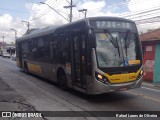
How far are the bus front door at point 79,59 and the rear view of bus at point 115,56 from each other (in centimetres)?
67

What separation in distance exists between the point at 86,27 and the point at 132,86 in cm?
283

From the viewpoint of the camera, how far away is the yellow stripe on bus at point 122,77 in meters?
10.4

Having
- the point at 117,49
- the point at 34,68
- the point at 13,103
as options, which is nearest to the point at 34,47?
the point at 34,68

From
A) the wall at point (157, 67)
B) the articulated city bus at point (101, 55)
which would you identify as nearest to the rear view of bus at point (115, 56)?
the articulated city bus at point (101, 55)

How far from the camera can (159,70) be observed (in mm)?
19547

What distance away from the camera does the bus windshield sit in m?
10.4

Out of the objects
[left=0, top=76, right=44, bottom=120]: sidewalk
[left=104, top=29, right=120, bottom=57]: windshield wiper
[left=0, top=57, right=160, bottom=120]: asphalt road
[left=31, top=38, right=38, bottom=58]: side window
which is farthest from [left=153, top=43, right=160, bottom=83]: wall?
[left=0, top=76, right=44, bottom=120]: sidewalk

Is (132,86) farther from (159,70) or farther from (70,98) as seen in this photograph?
(159,70)

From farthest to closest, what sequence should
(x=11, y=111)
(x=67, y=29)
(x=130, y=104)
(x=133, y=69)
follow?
(x=67, y=29), (x=133, y=69), (x=130, y=104), (x=11, y=111)

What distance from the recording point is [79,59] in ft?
37.3

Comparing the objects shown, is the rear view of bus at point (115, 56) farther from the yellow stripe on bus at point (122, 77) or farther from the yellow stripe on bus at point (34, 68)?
the yellow stripe on bus at point (34, 68)

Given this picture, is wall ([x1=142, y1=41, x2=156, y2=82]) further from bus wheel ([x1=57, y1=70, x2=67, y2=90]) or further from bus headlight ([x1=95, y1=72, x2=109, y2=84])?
bus headlight ([x1=95, y1=72, x2=109, y2=84])

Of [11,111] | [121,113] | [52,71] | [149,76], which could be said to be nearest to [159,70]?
[149,76]

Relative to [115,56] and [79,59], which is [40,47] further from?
[115,56]
